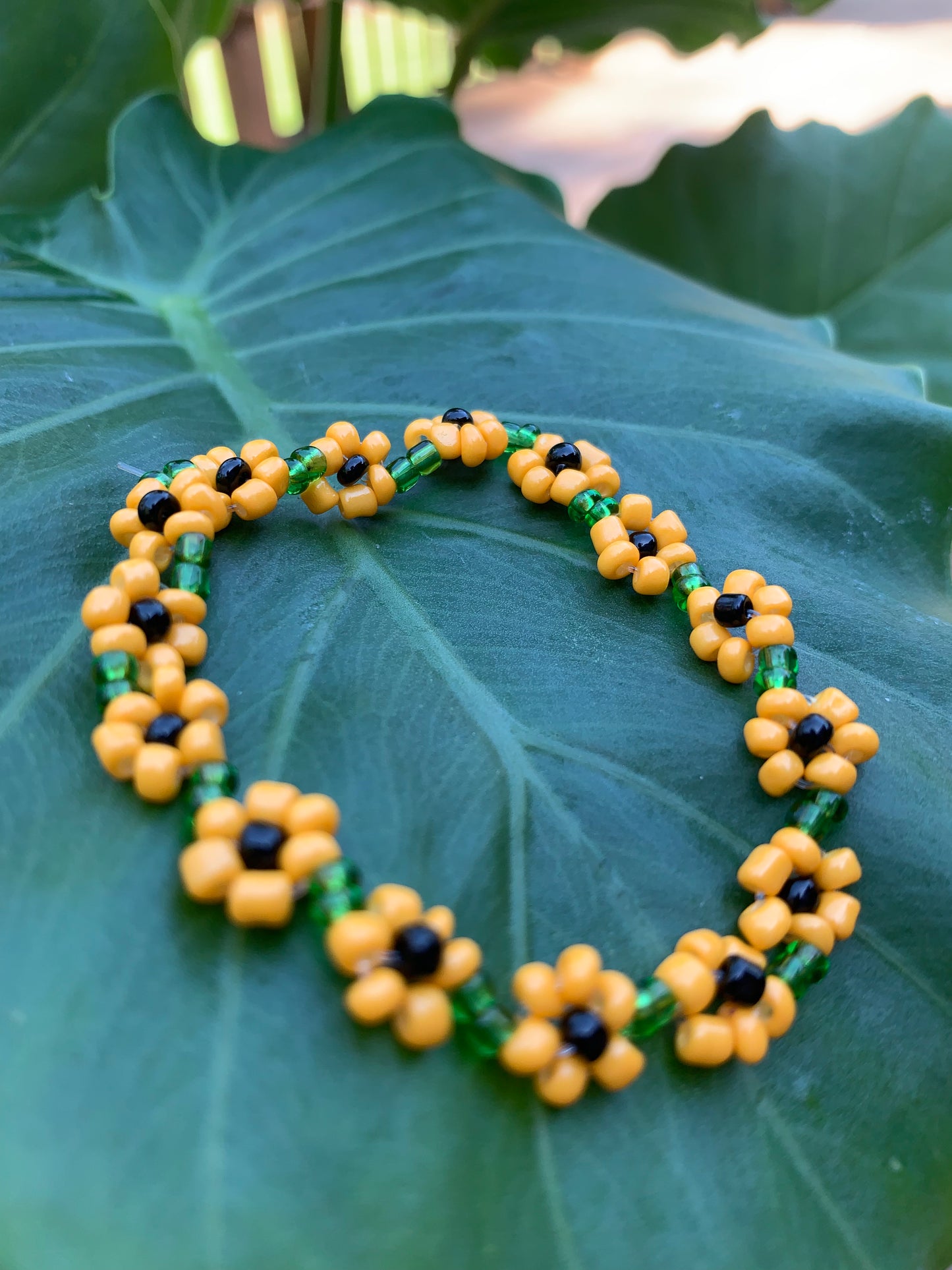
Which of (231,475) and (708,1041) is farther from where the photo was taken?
(231,475)

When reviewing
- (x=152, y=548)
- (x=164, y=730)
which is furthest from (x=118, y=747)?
(x=152, y=548)

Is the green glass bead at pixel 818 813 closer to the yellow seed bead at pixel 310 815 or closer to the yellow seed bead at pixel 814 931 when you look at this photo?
the yellow seed bead at pixel 814 931

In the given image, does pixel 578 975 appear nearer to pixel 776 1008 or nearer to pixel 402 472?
pixel 776 1008

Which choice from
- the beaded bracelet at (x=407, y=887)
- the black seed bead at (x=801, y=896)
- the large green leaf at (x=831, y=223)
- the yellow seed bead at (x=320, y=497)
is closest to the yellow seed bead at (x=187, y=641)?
the beaded bracelet at (x=407, y=887)

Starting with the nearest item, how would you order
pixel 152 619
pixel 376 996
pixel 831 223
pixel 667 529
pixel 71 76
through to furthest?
pixel 376 996
pixel 152 619
pixel 667 529
pixel 71 76
pixel 831 223

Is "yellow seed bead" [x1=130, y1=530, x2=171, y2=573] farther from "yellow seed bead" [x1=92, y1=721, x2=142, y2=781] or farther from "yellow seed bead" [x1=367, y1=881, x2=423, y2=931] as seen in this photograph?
"yellow seed bead" [x1=367, y1=881, x2=423, y2=931]

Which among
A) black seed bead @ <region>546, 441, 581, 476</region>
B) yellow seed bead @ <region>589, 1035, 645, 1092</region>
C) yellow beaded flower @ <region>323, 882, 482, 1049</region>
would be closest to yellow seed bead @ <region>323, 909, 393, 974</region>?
yellow beaded flower @ <region>323, 882, 482, 1049</region>
